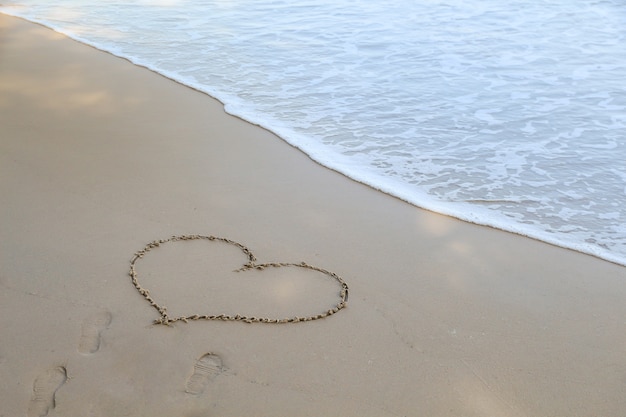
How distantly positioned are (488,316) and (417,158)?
2.01m

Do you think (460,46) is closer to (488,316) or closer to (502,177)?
(502,177)

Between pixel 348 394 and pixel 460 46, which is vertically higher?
pixel 460 46

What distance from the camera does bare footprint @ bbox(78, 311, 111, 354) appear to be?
2668 millimetres

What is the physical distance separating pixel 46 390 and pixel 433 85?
4.94 metres

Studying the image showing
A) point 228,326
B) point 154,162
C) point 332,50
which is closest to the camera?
point 228,326

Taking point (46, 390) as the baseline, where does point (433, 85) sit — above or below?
above

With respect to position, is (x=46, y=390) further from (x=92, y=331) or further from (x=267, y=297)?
(x=267, y=297)

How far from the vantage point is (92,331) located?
2.77 m

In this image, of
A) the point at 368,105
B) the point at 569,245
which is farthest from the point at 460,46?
the point at 569,245

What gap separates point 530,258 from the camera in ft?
11.8

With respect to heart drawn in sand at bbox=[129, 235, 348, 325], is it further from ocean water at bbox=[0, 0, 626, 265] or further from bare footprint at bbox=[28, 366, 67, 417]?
ocean water at bbox=[0, 0, 626, 265]

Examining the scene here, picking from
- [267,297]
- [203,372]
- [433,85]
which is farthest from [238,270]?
[433,85]

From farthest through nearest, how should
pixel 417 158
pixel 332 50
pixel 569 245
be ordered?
pixel 332 50, pixel 417 158, pixel 569 245

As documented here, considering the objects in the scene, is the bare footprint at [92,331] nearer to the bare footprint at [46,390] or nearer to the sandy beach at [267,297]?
the sandy beach at [267,297]
